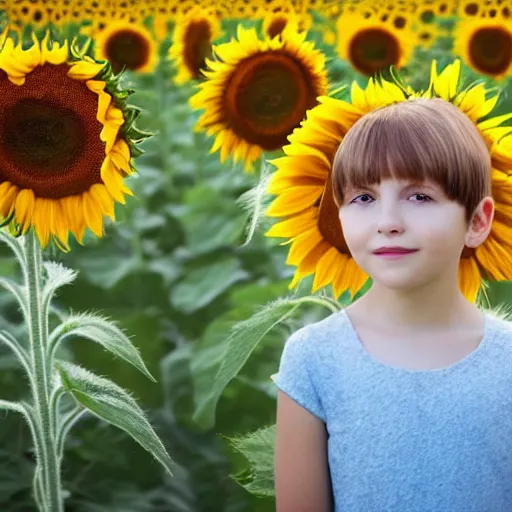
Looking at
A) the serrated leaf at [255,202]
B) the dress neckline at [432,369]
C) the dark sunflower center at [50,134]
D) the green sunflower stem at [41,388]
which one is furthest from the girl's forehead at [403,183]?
the green sunflower stem at [41,388]

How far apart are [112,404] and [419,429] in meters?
0.48

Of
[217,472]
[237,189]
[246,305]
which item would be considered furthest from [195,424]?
[237,189]

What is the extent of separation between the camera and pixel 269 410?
46.3 inches

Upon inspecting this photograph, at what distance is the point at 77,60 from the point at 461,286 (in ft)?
1.77

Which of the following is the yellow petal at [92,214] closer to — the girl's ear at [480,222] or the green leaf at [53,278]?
the green leaf at [53,278]

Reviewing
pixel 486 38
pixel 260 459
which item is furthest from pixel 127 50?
pixel 260 459

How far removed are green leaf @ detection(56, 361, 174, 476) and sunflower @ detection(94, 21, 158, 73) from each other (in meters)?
0.40

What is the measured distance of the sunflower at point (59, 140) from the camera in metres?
1.10

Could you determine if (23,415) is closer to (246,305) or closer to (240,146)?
(246,305)

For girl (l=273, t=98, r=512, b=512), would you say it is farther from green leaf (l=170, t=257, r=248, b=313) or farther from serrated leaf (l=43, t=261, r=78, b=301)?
serrated leaf (l=43, t=261, r=78, b=301)

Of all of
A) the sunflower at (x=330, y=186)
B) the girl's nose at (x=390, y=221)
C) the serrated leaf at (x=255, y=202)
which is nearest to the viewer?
the girl's nose at (x=390, y=221)

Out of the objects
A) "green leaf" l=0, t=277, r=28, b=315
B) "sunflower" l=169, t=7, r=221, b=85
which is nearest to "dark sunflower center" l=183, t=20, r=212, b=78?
"sunflower" l=169, t=7, r=221, b=85

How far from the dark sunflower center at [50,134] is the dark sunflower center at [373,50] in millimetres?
327

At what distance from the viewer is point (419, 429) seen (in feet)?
2.75
